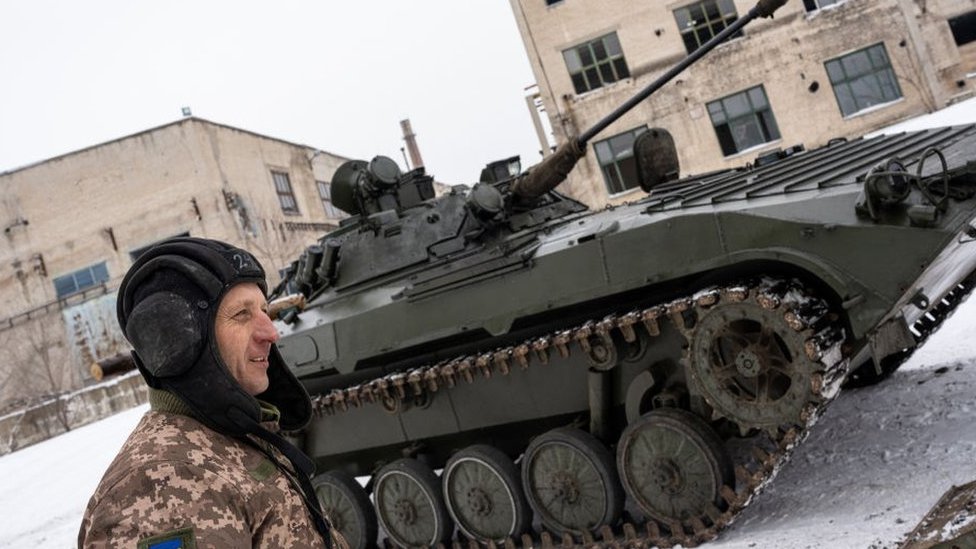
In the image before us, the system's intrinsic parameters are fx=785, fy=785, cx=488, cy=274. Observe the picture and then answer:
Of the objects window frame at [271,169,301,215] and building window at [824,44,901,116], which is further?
window frame at [271,169,301,215]

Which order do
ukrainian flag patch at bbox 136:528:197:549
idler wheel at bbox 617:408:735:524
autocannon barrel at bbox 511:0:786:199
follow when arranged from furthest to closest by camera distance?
1. autocannon barrel at bbox 511:0:786:199
2. idler wheel at bbox 617:408:735:524
3. ukrainian flag patch at bbox 136:528:197:549

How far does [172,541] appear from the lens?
174 centimetres

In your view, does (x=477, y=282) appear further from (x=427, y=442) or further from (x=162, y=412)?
(x=162, y=412)

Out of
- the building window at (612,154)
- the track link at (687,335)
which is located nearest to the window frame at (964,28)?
the building window at (612,154)

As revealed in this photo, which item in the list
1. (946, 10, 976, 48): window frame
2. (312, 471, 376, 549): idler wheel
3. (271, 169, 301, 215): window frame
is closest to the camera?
(312, 471, 376, 549): idler wheel

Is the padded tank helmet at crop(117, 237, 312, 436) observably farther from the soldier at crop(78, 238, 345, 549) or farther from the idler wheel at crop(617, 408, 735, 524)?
the idler wheel at crop(617, 408, 735, 524)

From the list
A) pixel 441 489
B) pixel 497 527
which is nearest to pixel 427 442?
pixel 441 489

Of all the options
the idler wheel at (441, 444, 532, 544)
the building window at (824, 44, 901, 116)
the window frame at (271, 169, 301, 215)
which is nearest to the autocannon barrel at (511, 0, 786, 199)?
the idler wheel at (441, 444, 532, 544)

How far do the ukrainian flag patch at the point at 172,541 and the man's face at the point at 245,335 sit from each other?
0.59m

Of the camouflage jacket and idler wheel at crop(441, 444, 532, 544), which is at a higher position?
the camouflage jacket

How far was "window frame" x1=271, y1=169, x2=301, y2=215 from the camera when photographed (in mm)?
28188

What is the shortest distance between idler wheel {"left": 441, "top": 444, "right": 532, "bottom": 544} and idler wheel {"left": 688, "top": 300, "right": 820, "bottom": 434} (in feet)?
6.85

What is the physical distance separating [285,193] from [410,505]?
23.0 meters

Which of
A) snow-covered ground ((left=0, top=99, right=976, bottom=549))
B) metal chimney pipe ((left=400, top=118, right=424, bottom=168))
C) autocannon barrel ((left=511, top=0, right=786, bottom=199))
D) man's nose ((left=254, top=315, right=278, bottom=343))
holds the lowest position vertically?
snow-covered ground ((left=0, top=99, right=976, bottom=549))
